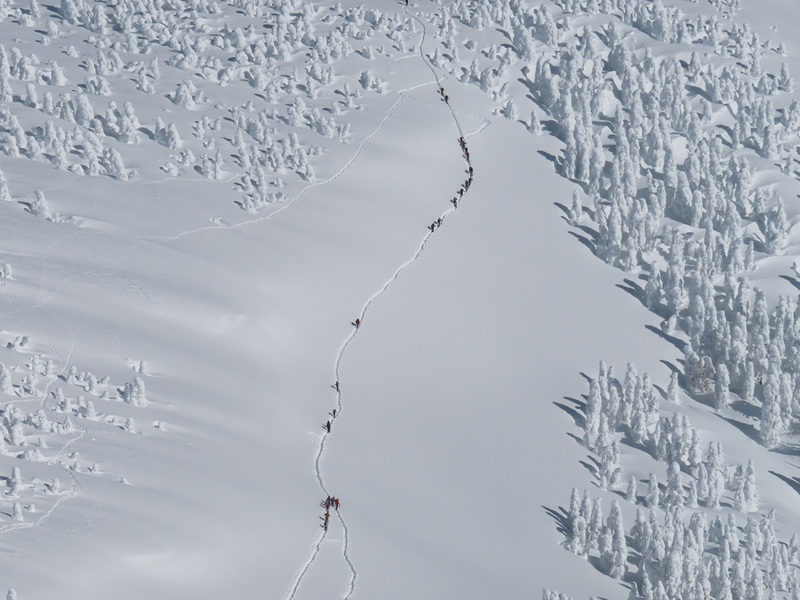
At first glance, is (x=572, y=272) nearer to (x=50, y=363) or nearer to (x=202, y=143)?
(x=202, y=143)

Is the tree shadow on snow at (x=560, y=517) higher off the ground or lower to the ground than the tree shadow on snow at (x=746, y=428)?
higher

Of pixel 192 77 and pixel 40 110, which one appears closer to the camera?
pixel 40 110

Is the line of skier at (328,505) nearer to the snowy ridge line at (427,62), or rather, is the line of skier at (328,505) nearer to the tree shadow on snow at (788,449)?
the tree shadow on snow at (788,449)

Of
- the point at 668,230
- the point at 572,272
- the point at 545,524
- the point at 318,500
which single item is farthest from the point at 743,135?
the point at 318,500

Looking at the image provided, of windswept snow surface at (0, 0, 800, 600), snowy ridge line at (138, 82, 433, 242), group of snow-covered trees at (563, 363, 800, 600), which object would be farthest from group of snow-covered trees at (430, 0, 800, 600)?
snowy ridge line at (138, 82, 433, 242)

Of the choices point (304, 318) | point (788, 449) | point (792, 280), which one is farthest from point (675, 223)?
point (304, 318)

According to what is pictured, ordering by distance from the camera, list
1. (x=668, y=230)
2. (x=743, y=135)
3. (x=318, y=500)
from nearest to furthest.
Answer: (x=318, y=500)
(x=668, y=230)
(x=743, y=135)

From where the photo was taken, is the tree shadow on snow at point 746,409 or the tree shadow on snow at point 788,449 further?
the tree shadow on snow at point 746,409

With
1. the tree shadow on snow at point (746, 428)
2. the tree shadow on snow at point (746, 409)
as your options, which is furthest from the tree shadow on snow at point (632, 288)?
the tree shadow on snow at point (746, 428)
